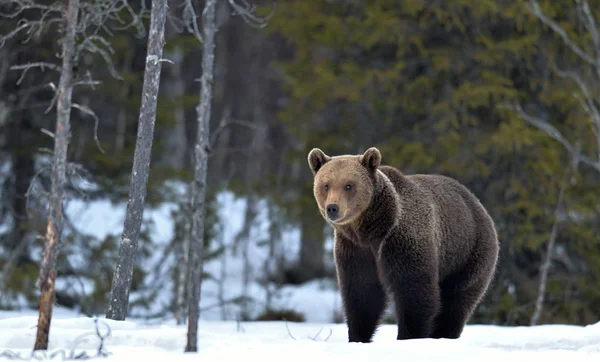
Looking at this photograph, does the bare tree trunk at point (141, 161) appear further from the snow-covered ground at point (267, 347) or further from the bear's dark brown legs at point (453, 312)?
the bear's dark brown legs at point (453, 312)

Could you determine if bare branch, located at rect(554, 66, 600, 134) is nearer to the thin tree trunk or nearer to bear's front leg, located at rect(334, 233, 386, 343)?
bear's front leg, located at rect(334, 233, 386, 343)

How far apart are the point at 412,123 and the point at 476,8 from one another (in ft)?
7.15

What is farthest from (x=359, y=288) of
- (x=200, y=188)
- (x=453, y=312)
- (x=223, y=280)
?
(x=223, y=280)

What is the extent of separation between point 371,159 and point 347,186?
33 cm

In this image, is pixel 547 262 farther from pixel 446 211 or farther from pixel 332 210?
pixel 332 210

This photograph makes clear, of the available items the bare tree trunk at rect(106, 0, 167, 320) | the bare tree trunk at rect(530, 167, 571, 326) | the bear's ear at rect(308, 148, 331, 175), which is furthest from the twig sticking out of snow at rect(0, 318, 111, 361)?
the bare tree trunk at rect(530, 167, 571, 326)

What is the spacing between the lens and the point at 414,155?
43.8ft

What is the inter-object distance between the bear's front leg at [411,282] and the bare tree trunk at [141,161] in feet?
7.09

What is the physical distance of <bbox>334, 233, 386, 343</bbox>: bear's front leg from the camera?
6992 mm

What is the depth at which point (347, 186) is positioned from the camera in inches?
263

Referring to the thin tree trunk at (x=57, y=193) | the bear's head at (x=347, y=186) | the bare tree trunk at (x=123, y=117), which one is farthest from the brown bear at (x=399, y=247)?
the bare tree trunk at (x=123, y=117)

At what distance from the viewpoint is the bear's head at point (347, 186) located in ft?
21.6

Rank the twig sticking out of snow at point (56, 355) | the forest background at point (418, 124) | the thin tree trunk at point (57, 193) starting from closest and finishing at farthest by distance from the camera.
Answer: the twig sticking out of snow at point (56, 355), the thin tree trunk at point (57, 193), the forest background at point (418, 124)

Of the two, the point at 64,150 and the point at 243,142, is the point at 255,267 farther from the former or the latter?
the point at 64,150
